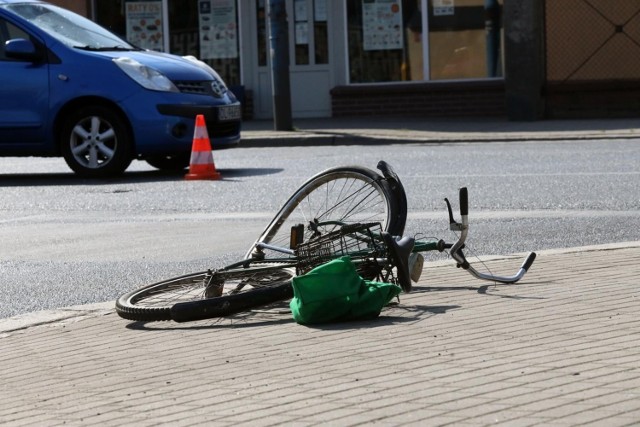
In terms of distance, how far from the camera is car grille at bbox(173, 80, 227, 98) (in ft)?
48.2

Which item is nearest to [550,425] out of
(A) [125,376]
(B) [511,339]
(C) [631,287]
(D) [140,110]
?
(B) [511,339]

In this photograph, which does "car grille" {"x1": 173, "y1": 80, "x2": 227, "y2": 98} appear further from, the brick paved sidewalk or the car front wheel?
the brick paved sidewalk

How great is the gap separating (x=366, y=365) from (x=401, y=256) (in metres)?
1.32

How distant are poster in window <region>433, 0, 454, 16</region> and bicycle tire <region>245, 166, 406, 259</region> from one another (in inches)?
681

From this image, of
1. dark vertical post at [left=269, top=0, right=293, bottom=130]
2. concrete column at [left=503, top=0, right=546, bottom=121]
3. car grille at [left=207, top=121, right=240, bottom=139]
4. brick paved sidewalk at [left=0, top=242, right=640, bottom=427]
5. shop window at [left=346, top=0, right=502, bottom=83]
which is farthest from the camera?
shop window at [left=346, top=0, right=502, bottom=83]

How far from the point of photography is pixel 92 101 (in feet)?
47.7

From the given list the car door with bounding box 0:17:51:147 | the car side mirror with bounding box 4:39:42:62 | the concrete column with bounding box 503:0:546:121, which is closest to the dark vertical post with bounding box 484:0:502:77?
the concrete column with bounding box 503:0:546:121

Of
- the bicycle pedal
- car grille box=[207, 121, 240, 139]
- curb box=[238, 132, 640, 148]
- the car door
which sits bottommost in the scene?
curb box=[238, 132, 640, 148]

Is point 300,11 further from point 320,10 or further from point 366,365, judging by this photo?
point 366,365

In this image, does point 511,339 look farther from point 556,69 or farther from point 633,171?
point 556,69

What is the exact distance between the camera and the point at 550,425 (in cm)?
409

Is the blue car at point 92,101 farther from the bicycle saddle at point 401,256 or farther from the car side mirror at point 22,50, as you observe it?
the bicycle saddle at point 401,256

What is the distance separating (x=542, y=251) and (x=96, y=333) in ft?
9.91

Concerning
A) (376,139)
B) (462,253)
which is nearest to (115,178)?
(376,139)
